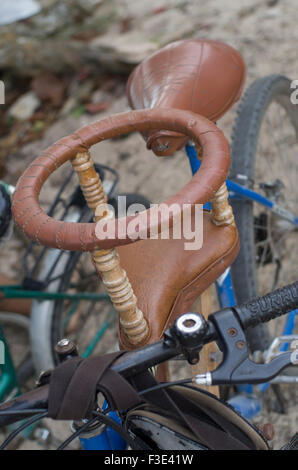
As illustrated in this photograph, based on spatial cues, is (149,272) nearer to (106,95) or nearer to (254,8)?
(106,95)

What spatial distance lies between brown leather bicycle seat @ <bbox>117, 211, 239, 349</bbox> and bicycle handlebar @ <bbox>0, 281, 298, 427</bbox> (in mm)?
310

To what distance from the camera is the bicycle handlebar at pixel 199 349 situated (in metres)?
0.66

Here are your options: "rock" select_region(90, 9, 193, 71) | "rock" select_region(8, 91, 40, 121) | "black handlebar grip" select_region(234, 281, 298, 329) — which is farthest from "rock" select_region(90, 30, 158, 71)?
"black handlebar grip" select_region(234, 281, 298, 329)

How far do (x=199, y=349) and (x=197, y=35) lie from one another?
3.37 m

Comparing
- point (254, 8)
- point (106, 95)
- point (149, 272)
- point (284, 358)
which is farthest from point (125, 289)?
point (254, 8)

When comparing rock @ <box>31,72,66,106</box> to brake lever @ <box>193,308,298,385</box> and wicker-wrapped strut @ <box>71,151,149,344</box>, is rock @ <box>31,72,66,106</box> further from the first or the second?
brake lever @ <box>193,308,298,385</box>

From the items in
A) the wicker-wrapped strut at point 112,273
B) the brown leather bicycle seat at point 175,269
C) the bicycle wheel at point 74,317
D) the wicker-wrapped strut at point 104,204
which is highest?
the wicker-wrapped strut at point 104,204

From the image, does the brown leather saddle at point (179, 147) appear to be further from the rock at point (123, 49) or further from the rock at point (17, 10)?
the rock at point (17, 10)

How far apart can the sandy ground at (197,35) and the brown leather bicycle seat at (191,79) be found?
1297mm

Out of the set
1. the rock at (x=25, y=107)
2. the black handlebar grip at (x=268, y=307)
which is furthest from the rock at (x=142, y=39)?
the black handlebar grip at (x=268, y=307)

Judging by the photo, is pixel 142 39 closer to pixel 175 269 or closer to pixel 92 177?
pixel 92 177

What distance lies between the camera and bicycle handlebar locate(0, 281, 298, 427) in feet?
2.18

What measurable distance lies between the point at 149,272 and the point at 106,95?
8.95 feet

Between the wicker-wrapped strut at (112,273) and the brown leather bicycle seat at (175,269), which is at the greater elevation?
the wicker-wrapped strut at (112,273)
